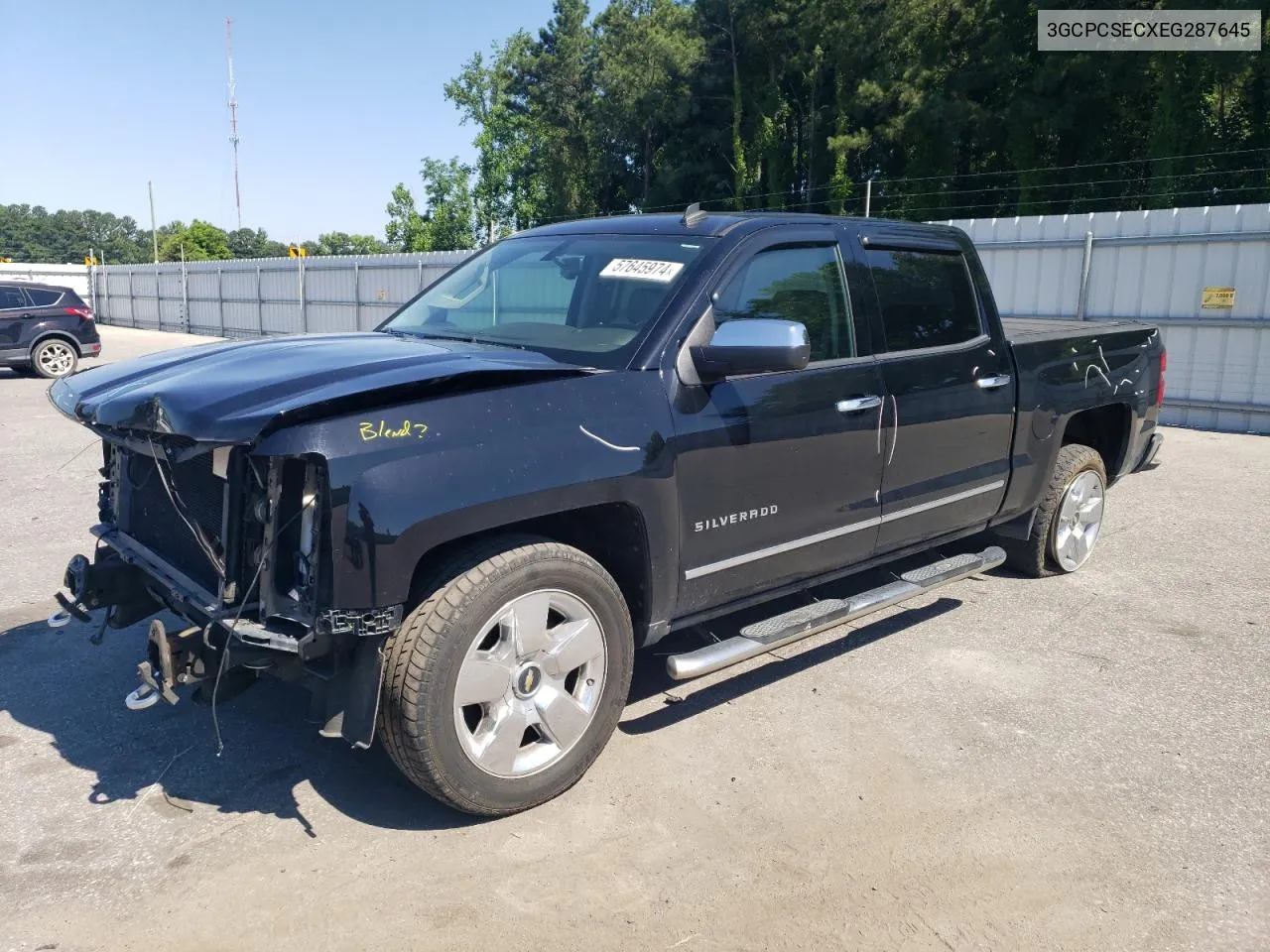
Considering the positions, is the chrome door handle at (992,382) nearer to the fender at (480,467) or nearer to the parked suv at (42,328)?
the fender at (480,467)

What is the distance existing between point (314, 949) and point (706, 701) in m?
1.98

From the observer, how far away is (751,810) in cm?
342

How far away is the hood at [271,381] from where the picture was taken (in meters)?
2.88

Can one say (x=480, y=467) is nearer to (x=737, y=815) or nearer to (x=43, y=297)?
(x=737, y=815)

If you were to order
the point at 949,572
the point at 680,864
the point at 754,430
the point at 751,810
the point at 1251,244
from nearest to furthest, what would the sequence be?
the point at 680,864
the point at 751,810
the point at 754,430
the point at 949,572
the point at 1251,244

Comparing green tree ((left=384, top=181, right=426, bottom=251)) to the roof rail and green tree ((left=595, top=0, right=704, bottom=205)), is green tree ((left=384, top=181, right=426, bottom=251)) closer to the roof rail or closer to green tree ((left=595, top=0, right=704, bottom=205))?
green tree ((left=595, top=0, right=704, bottom=205))

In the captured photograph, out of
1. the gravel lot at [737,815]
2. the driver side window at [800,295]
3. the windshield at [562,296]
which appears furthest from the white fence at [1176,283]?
the windshield at [562,296]

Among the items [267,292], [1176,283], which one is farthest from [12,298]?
[1176,283]

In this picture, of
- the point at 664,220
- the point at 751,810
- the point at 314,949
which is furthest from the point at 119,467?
the point at 751,810

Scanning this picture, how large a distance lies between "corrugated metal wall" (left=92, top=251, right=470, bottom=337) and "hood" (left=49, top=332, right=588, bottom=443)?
573 inches

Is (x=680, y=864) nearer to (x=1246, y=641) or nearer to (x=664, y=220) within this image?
(x=664, y=220)

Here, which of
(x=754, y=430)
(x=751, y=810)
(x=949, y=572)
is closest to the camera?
(x=751, y=810)

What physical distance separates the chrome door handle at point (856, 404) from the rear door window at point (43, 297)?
1718 cm

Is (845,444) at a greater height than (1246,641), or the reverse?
(845,444)
